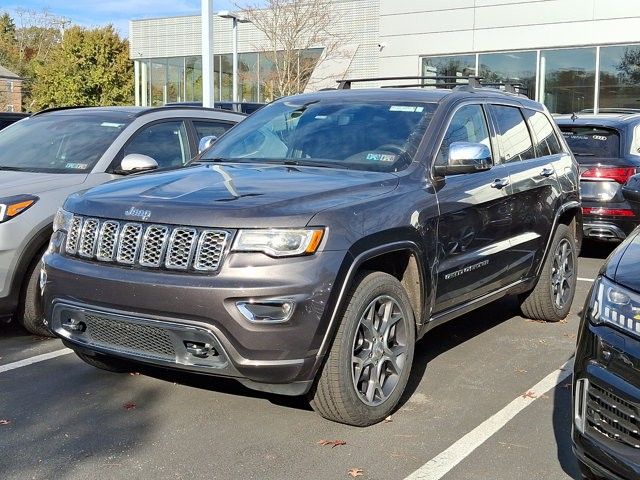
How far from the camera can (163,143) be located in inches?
272

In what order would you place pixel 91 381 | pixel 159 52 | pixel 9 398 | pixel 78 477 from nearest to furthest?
pixel 78 477 < pixel 9 398 < pixel 91 381 < pixel 159 52

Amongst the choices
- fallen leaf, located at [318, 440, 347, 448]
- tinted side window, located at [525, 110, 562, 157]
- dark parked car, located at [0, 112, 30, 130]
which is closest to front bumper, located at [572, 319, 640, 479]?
fallen leaf, located at [318, 440, 347, 448]

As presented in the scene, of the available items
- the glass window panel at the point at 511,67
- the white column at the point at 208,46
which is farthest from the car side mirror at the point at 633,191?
the glass window panel at the point at 511,67

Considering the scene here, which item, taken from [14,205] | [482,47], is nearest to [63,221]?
[14,205]

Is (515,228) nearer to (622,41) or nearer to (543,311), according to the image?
(543,311)

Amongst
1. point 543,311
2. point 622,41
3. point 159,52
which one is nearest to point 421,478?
point 543,311

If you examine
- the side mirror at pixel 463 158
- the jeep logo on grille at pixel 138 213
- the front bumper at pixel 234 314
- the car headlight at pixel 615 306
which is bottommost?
the front bumper at pixel 234 314

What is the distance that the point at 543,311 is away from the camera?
251 inches

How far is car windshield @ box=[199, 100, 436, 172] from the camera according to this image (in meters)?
4.79

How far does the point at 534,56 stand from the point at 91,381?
21417 millimetres

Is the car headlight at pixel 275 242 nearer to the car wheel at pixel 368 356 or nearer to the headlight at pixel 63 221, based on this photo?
the car wheel at pixel 368 356

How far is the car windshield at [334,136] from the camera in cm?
479

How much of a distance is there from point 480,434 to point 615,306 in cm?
145

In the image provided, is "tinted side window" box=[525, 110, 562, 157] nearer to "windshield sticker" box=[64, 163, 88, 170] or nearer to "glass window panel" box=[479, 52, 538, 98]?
"windshield sticker" box=[64, 163, 88, 170]
